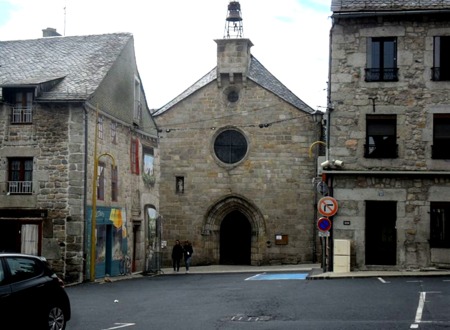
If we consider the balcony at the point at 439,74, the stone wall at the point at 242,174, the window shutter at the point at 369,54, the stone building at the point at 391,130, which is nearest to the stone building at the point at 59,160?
the stone building at the point at 391,130

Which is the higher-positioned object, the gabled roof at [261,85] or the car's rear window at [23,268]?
the gabled roof at [261,85]

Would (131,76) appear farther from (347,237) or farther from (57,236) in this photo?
(347,237)

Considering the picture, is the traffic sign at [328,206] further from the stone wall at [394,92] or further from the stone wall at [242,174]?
the stone wall at [242,174]

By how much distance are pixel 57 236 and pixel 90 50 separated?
27.1 ft

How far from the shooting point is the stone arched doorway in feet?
132

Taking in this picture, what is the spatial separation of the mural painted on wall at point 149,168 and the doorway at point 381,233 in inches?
488

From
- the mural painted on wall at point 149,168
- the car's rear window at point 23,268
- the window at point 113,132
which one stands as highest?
the window at point 113,132

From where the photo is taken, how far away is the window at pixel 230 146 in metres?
40.8

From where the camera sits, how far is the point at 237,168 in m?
40.6

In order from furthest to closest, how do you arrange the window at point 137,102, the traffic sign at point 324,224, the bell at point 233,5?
the bell at point 233,5, the window at point 137,102, the traffic sign at point 324,224

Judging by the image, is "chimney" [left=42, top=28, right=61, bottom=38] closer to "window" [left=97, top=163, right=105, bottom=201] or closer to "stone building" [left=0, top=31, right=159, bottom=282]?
"stone building" [left=0, top=31, right=159, bottom=282]

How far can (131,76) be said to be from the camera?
33.3m

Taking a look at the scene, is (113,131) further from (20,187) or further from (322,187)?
(322,187)

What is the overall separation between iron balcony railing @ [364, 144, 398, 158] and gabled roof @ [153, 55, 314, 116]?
14750 mm
